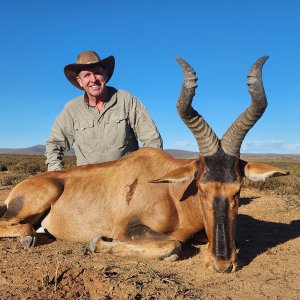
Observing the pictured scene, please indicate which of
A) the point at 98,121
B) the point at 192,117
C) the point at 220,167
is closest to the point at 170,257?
the point at 220,167

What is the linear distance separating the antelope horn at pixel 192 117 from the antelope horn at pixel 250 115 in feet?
0.54

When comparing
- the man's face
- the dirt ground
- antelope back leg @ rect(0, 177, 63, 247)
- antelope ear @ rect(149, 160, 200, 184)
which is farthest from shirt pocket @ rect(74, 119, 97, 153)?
antelope ear @ rect(149, 160, 200, 184)

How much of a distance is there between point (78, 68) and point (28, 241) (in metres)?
4.03

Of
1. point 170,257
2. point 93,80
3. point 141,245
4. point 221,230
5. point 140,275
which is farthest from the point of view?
point 93,80

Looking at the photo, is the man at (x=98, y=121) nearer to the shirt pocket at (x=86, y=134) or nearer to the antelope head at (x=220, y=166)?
the shirt pocket at (x=86, y=134)

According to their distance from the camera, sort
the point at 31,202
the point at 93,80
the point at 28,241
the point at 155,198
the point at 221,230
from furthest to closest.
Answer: the point at 93,80 → the point at 31,202 → the point at 28,241 → the point at 155,198 → the point at 221,230

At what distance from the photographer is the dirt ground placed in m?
4.38

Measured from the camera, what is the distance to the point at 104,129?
9070 millimetres

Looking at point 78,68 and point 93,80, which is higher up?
point 78,68

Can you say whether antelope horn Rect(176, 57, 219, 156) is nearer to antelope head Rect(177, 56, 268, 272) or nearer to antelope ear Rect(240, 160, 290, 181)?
antelope head Rect(177, 56, 268, 272)

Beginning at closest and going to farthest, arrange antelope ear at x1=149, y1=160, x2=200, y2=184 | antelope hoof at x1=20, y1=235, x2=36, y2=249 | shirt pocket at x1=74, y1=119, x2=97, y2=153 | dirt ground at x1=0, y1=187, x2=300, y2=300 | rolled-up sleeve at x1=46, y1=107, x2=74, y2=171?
1. dirt ground at x1=0, y1=187, x2=300, y2=300
2. antelope ear at x1=149, y1=160, x2=200, y2=184
3. antelope hoof at x1=20, y1=235, x2=36, y2=249
4. shirt pocket at x1=74, y1=119, x2=97, y2=153
5. rolled-up sleeve at x1=46, y1=107, x2=74, y2=171

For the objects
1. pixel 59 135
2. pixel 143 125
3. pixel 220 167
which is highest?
pixel 143 125

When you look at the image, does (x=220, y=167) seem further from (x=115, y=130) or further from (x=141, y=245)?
(x=115, y=130)

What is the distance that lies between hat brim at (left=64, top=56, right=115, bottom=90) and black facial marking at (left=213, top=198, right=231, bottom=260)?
4.86 meters
